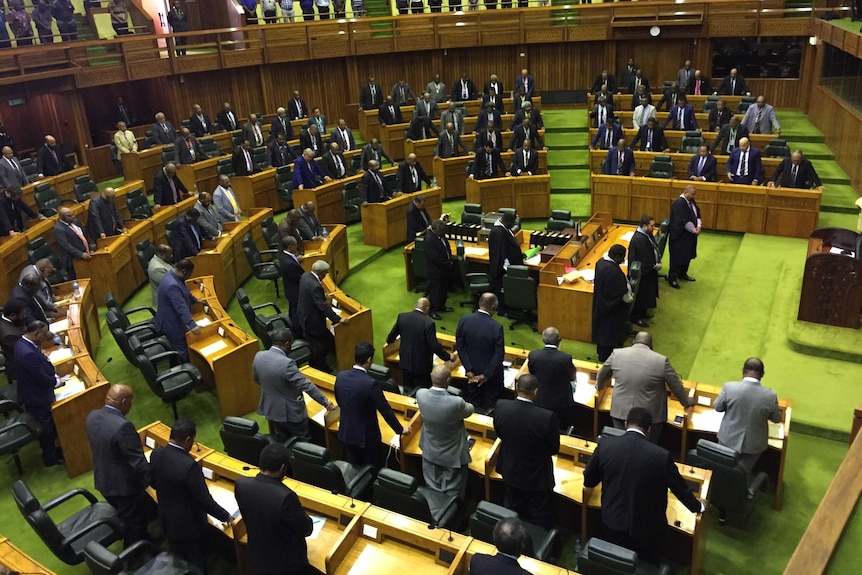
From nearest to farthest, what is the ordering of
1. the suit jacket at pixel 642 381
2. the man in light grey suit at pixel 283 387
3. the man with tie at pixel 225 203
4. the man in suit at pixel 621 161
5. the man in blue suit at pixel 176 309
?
the suit jacket at pixel 642 381, the man in light grey suit at pixel 283 387, the man in blue suit at pixel 176 309, the man with tie at pixel 225 203, the man in suit at pixel 621 161

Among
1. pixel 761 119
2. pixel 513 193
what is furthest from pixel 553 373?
pixel 761 119

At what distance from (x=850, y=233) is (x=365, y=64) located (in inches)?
493

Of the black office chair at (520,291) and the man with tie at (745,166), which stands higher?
the man with tie at (745,166)

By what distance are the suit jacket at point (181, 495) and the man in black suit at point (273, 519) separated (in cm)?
40

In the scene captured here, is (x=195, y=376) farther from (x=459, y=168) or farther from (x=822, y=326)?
Result: (x=459, y=168)

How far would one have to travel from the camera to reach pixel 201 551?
15.6 ft

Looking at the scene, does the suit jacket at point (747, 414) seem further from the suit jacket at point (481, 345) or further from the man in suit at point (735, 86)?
the man in suit at point (735, 86)

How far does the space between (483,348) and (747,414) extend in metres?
2.22

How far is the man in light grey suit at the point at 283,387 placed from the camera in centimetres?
563

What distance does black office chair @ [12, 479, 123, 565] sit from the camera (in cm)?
445

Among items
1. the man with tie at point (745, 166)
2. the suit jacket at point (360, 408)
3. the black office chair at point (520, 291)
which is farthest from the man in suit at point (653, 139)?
the suit jacket at point (360, 408)

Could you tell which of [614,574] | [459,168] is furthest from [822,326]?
[459,168]

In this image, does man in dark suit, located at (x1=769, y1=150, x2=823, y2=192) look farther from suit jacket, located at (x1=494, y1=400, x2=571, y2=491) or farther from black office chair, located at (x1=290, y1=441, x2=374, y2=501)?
black office chair, located at (x1=290, y1=441, x2=374, y2=501)

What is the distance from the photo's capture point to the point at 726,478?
499 cm
